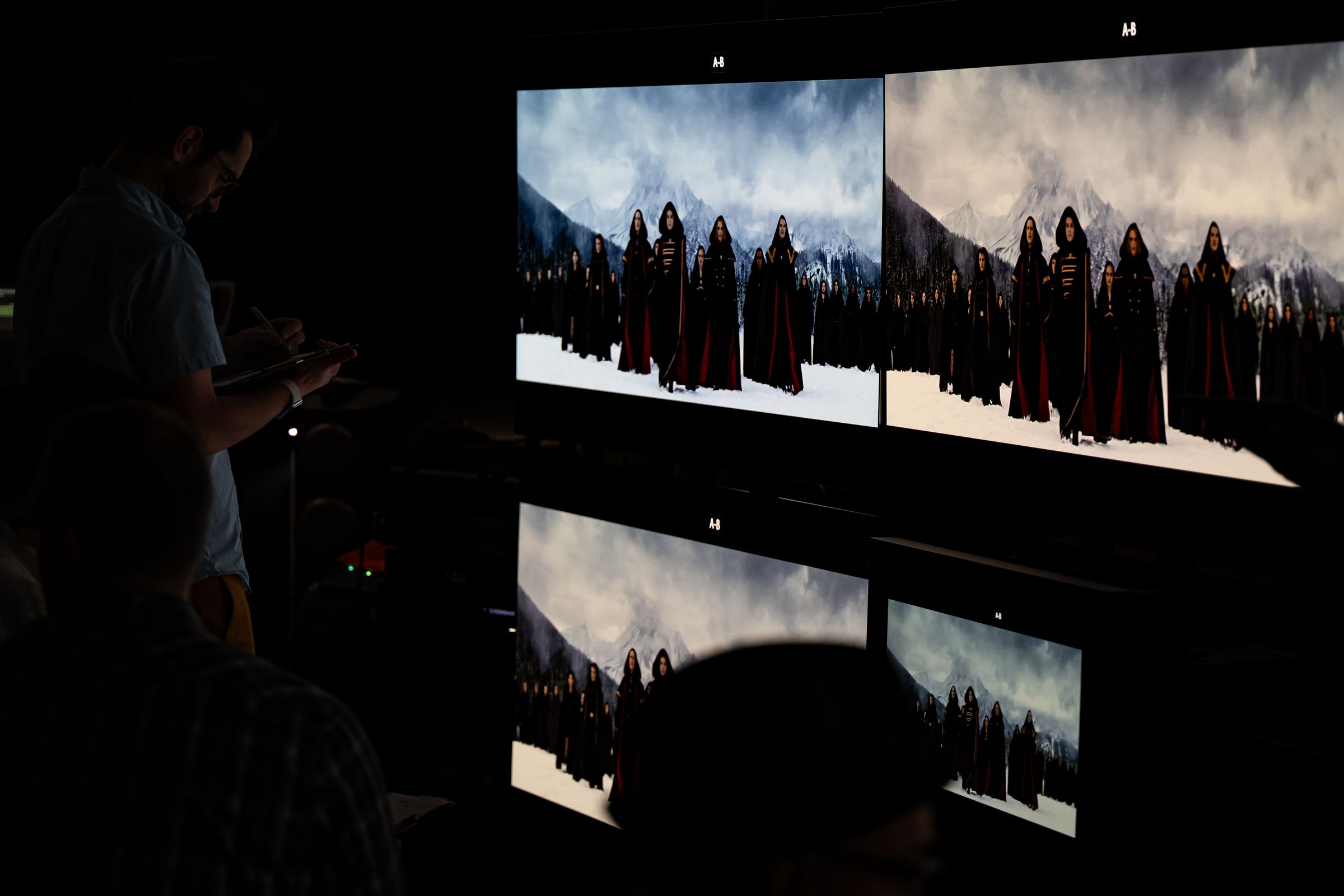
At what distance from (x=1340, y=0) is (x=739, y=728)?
1.37 metres

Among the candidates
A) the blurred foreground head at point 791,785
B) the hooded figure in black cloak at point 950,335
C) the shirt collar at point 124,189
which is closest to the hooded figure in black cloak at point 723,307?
the hooded figure in black cloak at point 950,335

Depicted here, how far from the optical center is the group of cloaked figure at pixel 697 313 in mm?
2361

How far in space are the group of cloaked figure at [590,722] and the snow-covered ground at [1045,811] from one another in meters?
0.84

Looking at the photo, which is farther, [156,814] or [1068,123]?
[1068,123]

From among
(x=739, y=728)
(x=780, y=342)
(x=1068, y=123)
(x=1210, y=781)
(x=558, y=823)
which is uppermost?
(x=1068, y=123)

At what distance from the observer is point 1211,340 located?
1.78 metres

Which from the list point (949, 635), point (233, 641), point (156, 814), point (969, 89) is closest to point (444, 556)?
point (233, 641)

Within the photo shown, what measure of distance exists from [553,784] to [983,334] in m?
1.57

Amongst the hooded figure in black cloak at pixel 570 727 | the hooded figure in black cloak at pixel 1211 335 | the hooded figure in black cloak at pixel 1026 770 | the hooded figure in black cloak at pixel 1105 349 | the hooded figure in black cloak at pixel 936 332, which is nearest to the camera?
the hooded figure in black cloak at pixel 1211 335

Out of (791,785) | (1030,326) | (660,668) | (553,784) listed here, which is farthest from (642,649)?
(791,785)

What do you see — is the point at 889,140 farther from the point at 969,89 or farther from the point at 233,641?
the point at 233,641

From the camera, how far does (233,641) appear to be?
7.45ft

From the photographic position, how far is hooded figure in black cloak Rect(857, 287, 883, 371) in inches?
88.6

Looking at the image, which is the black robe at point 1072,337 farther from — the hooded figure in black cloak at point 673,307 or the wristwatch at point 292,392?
the wristwatch at point 292,392
